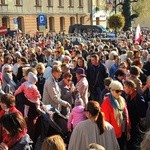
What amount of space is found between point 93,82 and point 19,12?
3826cm

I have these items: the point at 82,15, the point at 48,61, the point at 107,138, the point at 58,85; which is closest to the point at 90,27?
the point at 82,15

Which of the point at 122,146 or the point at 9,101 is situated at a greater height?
the point at 9,101

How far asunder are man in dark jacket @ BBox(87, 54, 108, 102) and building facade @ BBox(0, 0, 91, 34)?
3242cm

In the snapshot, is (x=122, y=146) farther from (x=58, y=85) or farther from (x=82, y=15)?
(x=82, y=15)

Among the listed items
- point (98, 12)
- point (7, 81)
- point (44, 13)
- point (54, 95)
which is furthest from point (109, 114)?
point (98, 12)

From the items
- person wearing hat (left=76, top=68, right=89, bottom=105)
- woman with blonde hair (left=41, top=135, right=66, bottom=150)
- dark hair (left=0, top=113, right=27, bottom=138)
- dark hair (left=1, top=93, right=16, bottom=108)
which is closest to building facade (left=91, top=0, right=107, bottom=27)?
person wearing hat (left=76, top=68, right=89, bottom=105)

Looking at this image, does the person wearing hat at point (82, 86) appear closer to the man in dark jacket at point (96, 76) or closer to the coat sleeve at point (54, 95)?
the coat sleeve at point (54, 95)

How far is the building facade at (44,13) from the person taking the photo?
46.8 meters

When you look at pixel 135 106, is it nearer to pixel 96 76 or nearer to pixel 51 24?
pixel 96 76

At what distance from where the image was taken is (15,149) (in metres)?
4.85

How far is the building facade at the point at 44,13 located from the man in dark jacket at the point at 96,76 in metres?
32.4

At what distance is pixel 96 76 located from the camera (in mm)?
11109

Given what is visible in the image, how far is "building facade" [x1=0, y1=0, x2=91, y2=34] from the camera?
46.8 m

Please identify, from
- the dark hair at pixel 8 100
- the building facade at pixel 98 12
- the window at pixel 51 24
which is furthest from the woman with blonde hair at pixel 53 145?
the building facade at pixel 98 12
